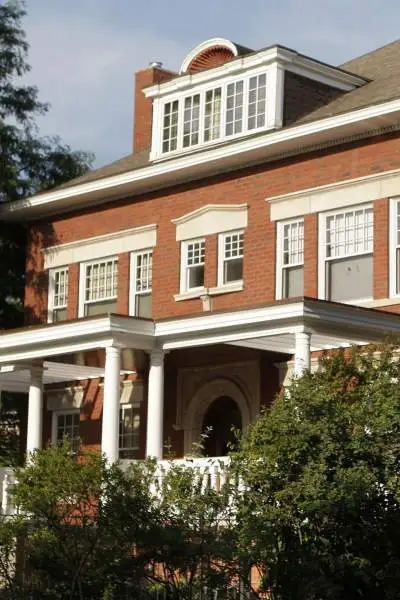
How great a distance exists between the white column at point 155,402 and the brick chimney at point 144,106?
10.0 m

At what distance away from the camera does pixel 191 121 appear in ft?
95.2

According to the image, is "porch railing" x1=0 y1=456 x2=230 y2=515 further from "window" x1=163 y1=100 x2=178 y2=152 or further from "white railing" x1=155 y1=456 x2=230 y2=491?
"window" x1=163 y1=100 x2=178 y2=152

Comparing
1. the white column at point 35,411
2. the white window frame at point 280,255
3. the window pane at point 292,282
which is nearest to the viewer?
the window pane at point 292,282

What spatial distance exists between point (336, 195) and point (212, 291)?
370 cm

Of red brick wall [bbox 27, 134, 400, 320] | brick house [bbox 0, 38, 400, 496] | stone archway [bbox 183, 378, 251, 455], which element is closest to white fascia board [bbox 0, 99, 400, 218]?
brick house [bbox 0, 38, 400, 496]

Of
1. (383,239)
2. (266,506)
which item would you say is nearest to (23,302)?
(383,239)

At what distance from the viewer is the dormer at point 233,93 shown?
2741 cm

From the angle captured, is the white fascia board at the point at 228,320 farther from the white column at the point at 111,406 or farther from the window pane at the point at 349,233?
the window pane at the point at 349,233

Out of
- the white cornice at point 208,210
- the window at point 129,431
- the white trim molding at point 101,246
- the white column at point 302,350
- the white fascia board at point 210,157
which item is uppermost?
the white fascia board at point 210,157

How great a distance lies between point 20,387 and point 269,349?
29.5 feet

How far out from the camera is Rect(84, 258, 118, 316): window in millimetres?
30188

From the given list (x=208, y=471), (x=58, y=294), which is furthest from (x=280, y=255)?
(x=208, y=471)

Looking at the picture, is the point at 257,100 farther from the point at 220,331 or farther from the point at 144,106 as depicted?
the point at 144,106

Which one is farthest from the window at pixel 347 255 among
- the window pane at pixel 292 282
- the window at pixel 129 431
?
the window at pixel 129 431
